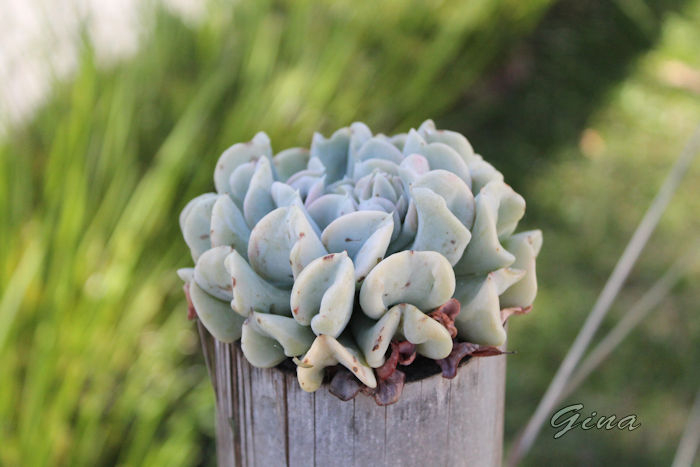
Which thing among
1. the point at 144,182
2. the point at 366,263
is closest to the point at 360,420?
the point at 366,263

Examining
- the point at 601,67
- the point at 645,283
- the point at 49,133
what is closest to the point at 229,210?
the point at 49,133

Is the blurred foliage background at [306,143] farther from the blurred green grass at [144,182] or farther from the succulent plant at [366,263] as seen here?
the succulent plant at [366,263]

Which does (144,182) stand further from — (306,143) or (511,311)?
(511,311)

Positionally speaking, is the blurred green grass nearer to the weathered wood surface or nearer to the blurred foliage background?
the blurred foliage background

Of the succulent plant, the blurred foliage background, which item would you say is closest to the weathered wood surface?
the succulent plant

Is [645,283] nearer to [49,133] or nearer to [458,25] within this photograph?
[458,25]
